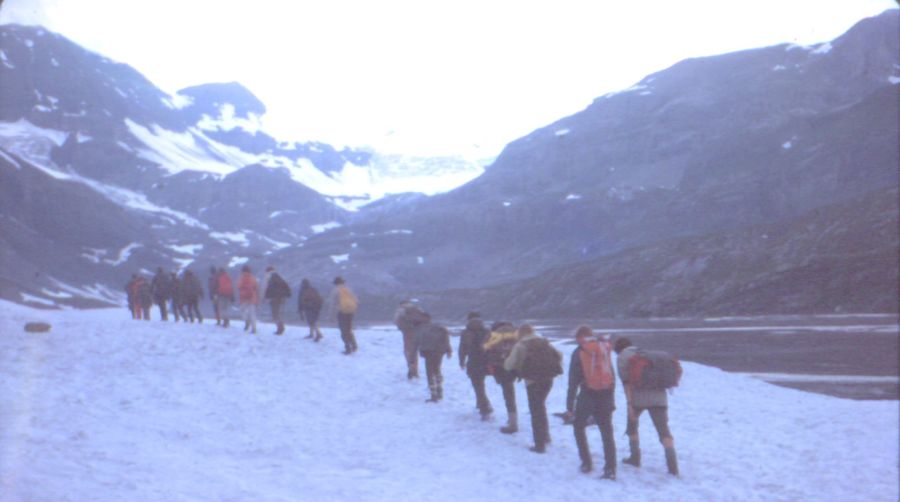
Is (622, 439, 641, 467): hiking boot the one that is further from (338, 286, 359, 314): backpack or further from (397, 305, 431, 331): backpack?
(338, 286, 359, 314): backpack

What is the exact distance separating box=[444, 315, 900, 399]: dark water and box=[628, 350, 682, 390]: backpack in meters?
11.0

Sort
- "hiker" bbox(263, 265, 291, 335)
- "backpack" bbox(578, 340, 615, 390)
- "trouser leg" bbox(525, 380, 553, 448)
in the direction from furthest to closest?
"hiker" bbox(263, 265, 291, 335), "trouser leg" bbox(525, 380, 553, 448), "backpack" bbox(578, 340, 615, 390)

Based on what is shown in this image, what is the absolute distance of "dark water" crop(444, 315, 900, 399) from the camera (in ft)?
82.6

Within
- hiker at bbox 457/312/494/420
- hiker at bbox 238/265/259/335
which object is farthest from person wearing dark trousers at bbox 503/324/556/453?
hiker at bbox 238/265/259/335

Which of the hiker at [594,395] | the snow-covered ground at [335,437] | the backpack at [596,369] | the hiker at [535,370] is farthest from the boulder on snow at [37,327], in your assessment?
the backpack at [596,369]

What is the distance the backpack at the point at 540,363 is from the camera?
46.3 feet

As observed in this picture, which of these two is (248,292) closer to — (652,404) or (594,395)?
(594,395)

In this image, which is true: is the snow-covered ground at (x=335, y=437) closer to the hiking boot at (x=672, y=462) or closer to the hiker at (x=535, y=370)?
the hiking boot at (x=672, y=462)

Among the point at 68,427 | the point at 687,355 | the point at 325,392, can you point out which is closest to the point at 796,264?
the point at 687,355

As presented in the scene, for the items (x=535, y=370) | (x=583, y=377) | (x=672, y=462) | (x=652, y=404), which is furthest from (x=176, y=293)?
(x=672, y=462)

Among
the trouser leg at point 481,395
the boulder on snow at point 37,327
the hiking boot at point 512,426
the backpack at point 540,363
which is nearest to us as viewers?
the backpack at point 540,363

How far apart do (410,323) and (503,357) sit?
487 cm

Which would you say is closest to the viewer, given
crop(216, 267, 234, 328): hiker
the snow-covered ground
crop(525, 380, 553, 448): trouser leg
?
the snow-covered ground

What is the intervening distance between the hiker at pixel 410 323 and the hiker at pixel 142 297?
16.6 m
